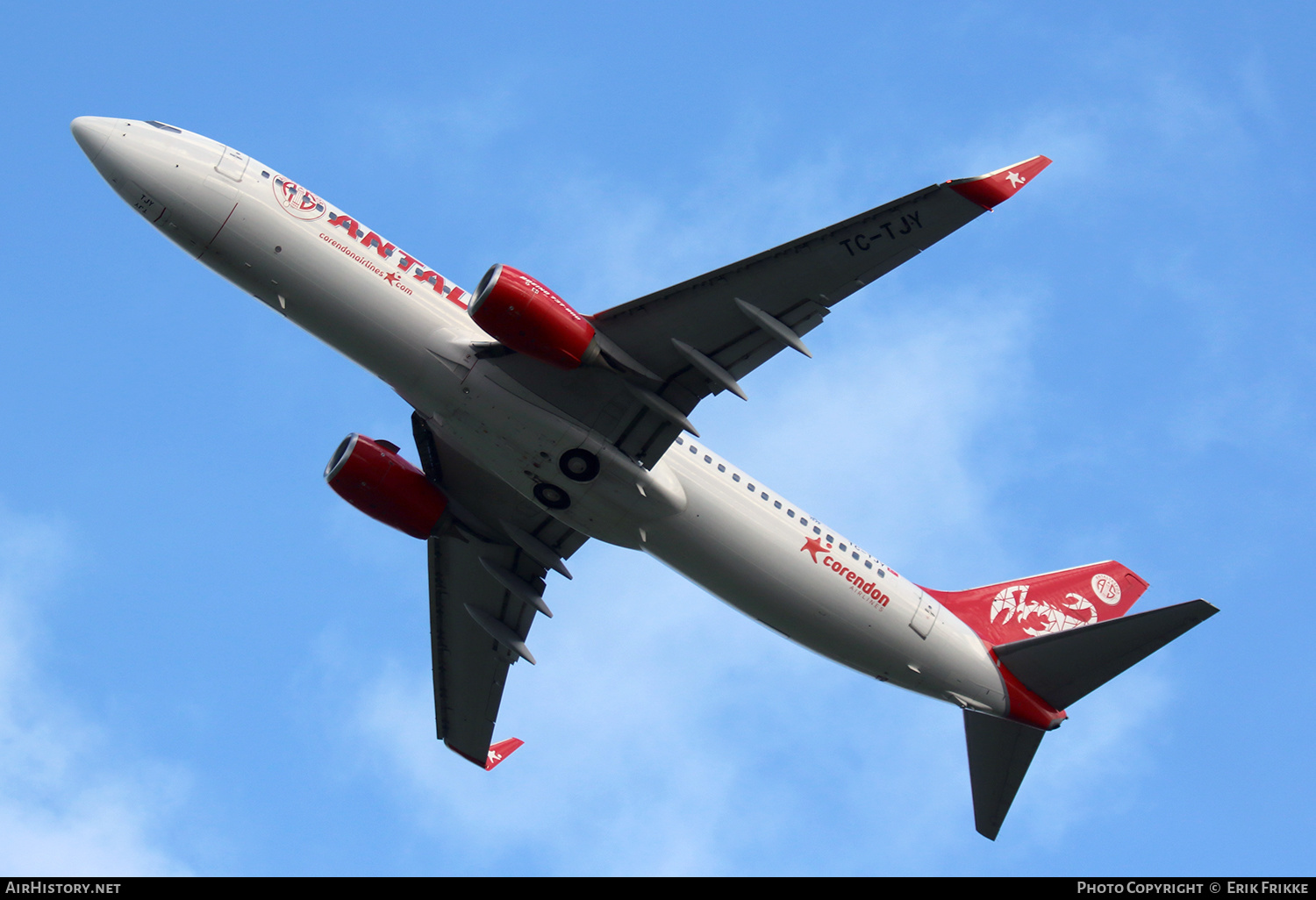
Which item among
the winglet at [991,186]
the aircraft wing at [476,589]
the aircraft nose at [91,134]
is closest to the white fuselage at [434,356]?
the aircraft nose at [91,134]

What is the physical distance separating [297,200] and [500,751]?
64.8ft

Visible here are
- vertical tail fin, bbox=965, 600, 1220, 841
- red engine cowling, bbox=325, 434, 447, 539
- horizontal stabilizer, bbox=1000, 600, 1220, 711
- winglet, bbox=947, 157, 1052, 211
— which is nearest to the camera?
winglet, bbox=947, 157, 1052, 211

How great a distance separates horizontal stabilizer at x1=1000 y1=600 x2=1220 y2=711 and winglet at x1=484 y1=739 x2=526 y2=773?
16587mm

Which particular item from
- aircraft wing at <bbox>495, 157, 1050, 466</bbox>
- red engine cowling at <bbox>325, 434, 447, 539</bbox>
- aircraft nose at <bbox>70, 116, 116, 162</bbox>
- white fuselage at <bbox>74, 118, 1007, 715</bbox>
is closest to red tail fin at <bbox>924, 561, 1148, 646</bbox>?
white fuselage at <bbox>74, 118, 1007, 715</bbox>

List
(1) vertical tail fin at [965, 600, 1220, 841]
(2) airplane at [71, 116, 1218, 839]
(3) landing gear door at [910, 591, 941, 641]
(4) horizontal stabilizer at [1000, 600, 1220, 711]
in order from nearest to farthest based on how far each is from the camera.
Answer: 1. (2) airplane at [71, 116, 1218, 839]
2. (1) vertical tail fin at [965, 600, 1220, 841]
3. (4) horizontal stabilizer at [1000, 600, 1220, 711]
4. (3) landing gear door at [910, 591, 941, 641]

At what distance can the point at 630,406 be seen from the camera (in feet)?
89.9

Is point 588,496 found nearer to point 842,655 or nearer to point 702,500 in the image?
point 702,500

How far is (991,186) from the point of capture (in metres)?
24.2

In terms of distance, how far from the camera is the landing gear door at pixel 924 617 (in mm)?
30375

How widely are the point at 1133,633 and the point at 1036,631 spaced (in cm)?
404

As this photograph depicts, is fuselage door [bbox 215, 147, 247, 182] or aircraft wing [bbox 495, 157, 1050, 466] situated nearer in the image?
aircraft wing [bbox 495, 157, 1050, 466]

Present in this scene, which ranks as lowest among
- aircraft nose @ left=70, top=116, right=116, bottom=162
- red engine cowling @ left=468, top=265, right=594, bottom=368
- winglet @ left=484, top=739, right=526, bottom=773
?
winglet @ left=484, top=739, right=526, bottom=773

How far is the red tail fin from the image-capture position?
3250cm

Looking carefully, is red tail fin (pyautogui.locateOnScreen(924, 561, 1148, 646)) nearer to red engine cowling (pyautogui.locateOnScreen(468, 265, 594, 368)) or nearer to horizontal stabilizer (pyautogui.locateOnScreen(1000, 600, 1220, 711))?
horizontal stabilizer (pyautogui.locateOnScreen(1000, 600, 1220, 711))
